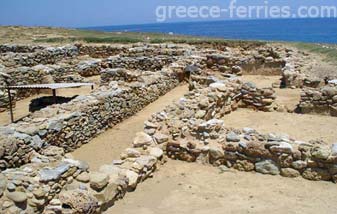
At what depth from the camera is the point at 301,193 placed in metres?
7.38

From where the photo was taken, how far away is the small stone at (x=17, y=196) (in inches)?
229

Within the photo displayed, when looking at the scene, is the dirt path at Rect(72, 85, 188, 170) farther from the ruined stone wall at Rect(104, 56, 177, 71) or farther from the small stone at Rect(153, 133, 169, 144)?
the ruined stone wall at Rect(104, 56, 177, 71)

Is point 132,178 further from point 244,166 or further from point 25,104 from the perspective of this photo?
point 25,104

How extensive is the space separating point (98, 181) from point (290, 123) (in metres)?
6.66

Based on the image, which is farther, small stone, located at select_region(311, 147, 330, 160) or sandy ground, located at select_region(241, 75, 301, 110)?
sandy ground, located at select_region(241, 75, 301, 110)

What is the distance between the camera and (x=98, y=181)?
6.77 m

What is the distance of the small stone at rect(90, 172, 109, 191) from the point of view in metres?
6.75

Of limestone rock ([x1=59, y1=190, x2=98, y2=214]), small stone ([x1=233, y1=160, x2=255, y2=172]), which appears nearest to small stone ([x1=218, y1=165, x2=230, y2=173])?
small stone ([x1=233, y1=160, x2=255, y2=172])

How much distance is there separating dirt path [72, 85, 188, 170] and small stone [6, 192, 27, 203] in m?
3.39

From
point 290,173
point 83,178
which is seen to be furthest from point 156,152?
point 290,173

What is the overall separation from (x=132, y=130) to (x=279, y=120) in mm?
4174

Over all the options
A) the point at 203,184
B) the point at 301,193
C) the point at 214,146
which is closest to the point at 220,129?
the point at 214,146

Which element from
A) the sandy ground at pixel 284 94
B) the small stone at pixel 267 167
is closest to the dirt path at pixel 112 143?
the small stone at pixel 267 167

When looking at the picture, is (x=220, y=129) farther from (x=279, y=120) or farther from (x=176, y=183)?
(x=279, y=120)
